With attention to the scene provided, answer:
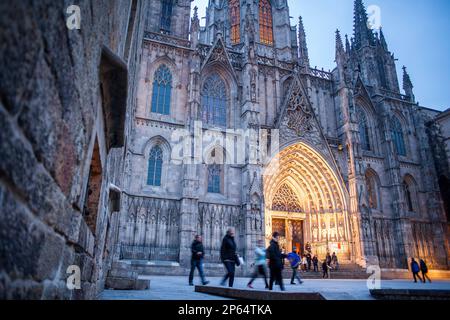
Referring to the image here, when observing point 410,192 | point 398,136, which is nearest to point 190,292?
point 410,192

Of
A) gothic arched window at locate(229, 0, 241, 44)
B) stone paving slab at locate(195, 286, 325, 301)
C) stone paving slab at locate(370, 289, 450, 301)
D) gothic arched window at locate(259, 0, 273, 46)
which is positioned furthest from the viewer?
gothic arched window at locate(259, 0, 273, 46)

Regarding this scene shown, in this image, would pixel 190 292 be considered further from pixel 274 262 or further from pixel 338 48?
pixel 338 48

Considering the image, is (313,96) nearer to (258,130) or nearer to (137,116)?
(258,130)

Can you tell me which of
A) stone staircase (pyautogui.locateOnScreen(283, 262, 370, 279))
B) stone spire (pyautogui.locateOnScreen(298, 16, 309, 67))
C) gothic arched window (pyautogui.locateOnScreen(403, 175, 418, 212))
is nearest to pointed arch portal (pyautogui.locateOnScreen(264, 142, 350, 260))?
stone staircase (pyautogui.locateOnScreen(283, 262, 370, 279))

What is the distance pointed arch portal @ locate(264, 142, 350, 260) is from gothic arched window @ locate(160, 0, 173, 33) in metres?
12.5

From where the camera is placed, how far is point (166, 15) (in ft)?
78.2

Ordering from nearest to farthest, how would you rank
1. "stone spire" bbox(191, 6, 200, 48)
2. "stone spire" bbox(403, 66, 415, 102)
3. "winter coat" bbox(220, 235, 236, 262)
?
1. "winter coat" bbox(220, 235, 236, 262)
2. "stone spire" bbox(191, 6, 200, 48)
3. "stone spire" bbox(403, 66, 415, 102)

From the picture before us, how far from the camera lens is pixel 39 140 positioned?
1.13 metres

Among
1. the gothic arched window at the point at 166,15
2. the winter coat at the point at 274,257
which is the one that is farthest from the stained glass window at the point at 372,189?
the winter coat at the point at 274,257

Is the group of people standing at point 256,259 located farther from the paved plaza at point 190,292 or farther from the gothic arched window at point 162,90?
the gothic arched window at point 162,90

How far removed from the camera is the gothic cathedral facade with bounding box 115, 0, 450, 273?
17.2 meters

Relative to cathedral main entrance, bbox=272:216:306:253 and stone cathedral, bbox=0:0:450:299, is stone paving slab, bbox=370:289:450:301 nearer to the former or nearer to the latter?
stone cathedral, bbox=0:0:450:299

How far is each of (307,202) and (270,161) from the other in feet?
15.2
